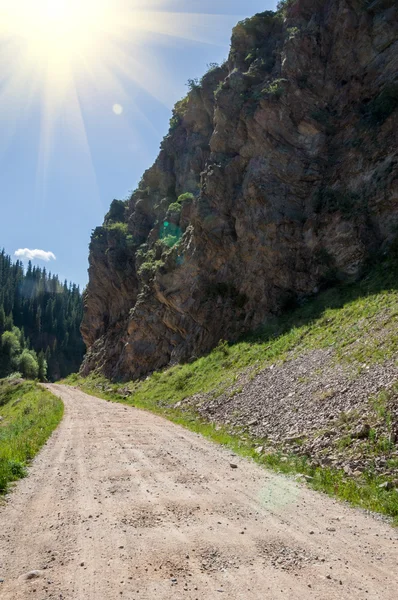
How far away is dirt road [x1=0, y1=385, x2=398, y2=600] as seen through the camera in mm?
4590

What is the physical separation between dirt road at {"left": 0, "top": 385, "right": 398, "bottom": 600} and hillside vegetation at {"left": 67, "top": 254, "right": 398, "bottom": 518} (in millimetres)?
1284

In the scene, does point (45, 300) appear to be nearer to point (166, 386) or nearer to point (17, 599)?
point (166, 386)

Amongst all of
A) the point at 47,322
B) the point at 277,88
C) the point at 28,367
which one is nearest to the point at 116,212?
the point at 277,88

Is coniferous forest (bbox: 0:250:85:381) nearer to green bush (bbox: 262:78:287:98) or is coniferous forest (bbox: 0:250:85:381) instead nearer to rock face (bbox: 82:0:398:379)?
rock face (bbox: 82:0:398:379)

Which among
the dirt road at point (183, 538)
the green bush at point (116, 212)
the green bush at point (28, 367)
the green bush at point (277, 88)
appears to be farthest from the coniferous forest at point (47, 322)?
the dirt road at point (183, 538)

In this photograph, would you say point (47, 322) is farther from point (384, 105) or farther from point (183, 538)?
point (183, 538)

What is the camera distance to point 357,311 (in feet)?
68.0

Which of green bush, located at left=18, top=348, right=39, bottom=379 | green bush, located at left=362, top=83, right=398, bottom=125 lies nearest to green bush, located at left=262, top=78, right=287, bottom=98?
green bush, located at left=362, top=83, right=398, bottom=125

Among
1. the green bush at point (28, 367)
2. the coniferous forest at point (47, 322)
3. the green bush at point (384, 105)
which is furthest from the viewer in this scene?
the coniferous forest at point (47, 322)

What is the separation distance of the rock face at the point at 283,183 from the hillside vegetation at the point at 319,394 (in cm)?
388

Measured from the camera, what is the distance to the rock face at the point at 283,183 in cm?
2806

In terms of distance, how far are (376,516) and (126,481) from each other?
5639 millimetres

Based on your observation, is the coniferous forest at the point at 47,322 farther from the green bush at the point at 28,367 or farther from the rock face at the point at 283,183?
the rock face at the point at 283,183

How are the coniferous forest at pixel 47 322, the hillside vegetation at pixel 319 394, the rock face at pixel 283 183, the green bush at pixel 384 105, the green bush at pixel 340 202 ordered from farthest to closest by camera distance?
the coniferous forest at pixel 47 322 → the rock face at pixel 283 183 → the green bush at pixel 384 105 → the green bush at pixel 340 202 → the hillside vegetation at pixel 319 394
